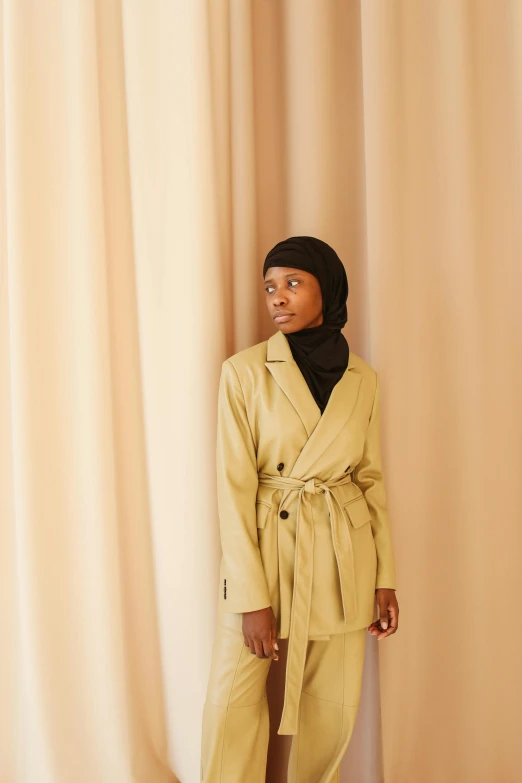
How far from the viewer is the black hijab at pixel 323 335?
1.69 metres

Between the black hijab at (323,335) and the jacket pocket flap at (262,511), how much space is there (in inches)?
11.0

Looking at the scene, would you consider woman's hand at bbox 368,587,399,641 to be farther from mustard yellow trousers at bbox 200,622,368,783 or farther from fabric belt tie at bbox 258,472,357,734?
fabric belt tie at bbox 258,472,357,734

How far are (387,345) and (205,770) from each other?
1.27m

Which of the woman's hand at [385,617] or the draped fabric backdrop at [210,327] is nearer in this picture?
the woman's hand at [385,617]

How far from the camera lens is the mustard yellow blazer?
1597 mm

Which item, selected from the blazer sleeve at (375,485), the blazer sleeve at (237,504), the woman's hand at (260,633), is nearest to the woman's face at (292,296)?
Result: the blazer sleeve at (237,504)

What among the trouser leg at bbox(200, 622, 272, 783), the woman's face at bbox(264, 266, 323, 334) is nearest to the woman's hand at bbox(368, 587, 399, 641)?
the trouser leg at bbox(200, 622, 272, 783)

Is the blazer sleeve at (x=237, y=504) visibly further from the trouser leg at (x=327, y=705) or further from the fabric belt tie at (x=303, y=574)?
the trouser leg at (x=327, y=705)

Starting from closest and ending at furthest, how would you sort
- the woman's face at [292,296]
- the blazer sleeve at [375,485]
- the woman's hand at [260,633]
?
1. the woman's hand at [260,633]
2. the woman's face at [292,296]
3. the blazer sleeve at [375,485]

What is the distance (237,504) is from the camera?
5.27ft

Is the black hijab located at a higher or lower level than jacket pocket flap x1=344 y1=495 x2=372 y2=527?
higher

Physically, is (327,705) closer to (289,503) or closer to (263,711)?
(263,711)

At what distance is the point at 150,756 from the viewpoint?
196 cm

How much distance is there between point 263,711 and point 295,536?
1.55ft
